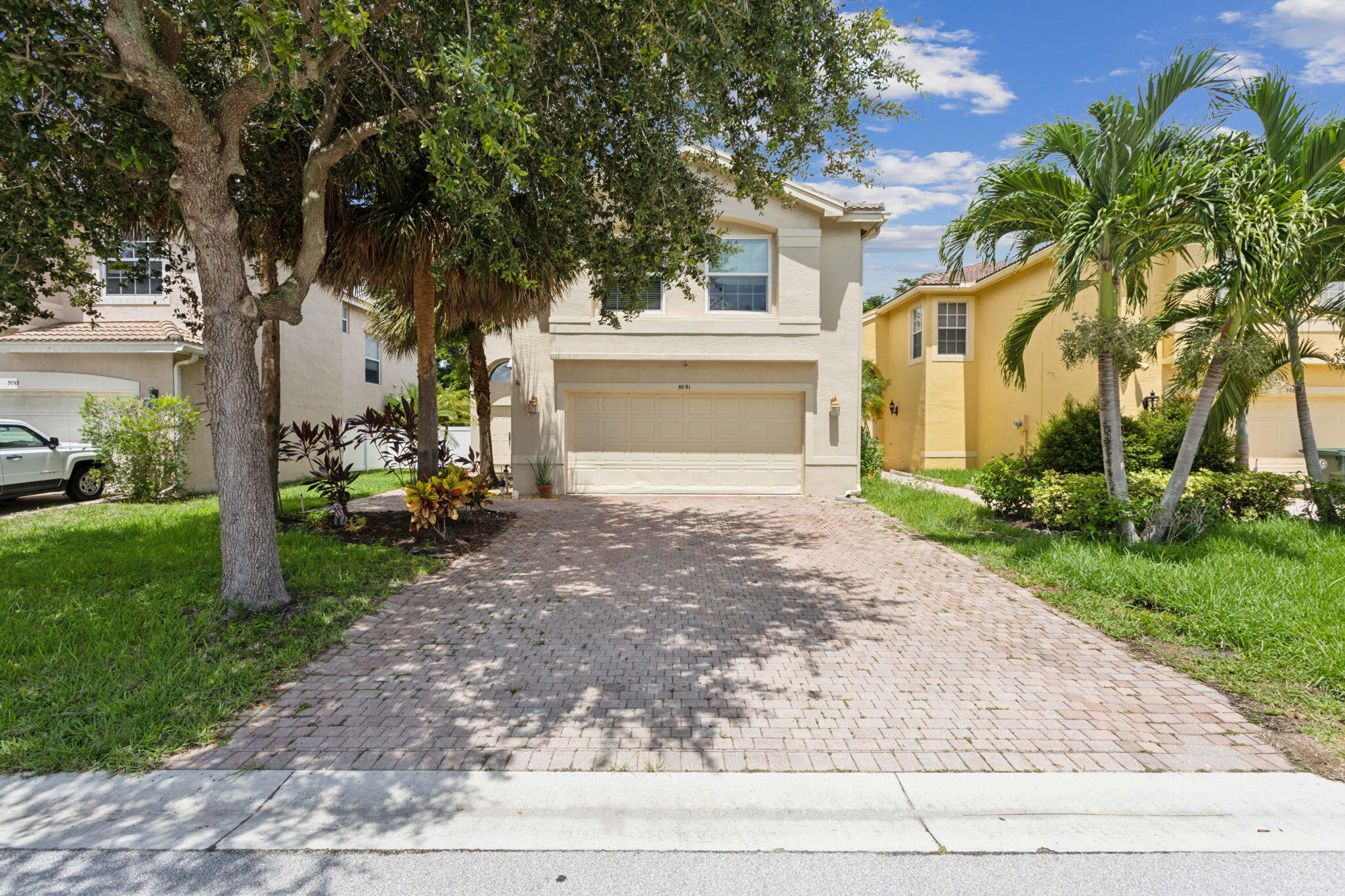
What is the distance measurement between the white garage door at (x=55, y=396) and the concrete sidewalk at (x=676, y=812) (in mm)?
13197

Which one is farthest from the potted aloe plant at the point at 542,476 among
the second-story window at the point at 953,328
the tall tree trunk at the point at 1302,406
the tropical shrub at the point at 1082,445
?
the tall tree trunk at the point at 1302,406

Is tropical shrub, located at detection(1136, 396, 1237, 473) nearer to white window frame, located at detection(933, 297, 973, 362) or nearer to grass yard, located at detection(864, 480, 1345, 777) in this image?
grass yard, located at detection(864, 480, 1345, 777)

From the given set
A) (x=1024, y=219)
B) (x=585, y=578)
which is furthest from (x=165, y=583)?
(x=1024, y=219)

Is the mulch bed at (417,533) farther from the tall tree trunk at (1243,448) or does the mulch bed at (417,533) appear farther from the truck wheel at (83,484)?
the tall tree trunk at (1243,448)

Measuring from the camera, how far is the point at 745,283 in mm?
14164

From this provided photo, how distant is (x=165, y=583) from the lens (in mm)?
6504

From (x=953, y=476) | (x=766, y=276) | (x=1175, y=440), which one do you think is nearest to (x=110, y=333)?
(x=766, y=276)

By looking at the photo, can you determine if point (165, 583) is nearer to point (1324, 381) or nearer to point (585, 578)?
point (585, 578)

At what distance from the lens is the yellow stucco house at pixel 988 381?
14.1 metres

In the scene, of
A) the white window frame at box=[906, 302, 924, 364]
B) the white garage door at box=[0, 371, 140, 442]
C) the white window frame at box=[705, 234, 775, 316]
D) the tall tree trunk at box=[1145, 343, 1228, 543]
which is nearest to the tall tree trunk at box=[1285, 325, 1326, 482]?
the tall tree trunk at box=[1145, 343, 1228, 543]

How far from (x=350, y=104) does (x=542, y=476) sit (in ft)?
25.6

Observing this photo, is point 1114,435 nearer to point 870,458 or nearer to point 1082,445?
point 1082,445

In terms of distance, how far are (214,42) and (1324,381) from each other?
65.5 feet

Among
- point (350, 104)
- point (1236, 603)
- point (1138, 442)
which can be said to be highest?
point (350, 104)
